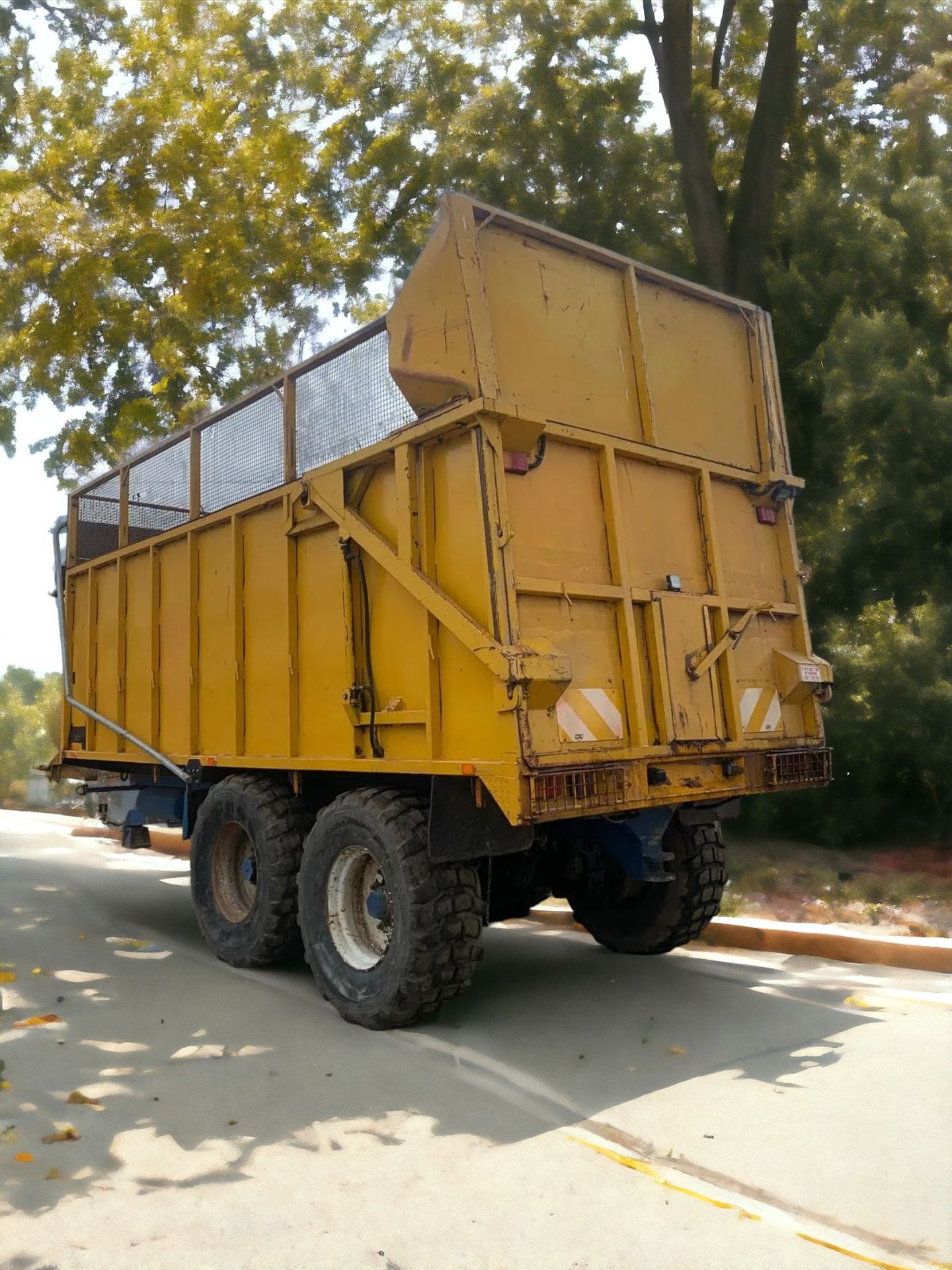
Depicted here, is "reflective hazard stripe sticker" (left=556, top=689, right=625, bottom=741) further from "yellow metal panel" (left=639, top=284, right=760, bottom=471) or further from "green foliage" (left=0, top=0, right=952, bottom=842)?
"green foliage" (left=0, top=0, right=952, bottom=842)

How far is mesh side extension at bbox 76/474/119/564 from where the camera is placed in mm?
9133

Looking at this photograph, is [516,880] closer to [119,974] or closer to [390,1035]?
[390,1035]

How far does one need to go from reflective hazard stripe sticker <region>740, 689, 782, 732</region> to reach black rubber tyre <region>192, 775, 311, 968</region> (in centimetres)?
279

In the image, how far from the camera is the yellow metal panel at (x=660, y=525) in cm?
576

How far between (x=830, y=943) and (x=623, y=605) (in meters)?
2.95

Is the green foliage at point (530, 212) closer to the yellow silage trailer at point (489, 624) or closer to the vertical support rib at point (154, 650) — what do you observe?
the yellow silage trailer at point (489, 624)

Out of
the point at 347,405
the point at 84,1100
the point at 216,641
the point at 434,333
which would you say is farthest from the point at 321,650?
the point at 84,1100

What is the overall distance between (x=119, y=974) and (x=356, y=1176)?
353 cm

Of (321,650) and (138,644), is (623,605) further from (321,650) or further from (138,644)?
(138,644)

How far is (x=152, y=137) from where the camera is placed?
14461 millimetres

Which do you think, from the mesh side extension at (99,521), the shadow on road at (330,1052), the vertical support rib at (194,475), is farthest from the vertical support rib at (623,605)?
the mesh side extension at (99,521)

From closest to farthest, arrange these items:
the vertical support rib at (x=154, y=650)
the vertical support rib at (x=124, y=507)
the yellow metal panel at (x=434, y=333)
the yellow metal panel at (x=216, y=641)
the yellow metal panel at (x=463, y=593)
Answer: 1. the yellow metal panel at (x=463, y=593)
2. the yellow metal panel at (x=434, y=333)
3. the yellow metal panel at (x=216, y=641)
4. the vertical support rib at (x=154, y=650)
5. the vertical support rib at (x=124, y=507)

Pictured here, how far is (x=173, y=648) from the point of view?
25.9 ft

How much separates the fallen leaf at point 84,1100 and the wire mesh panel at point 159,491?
4.52 meters
